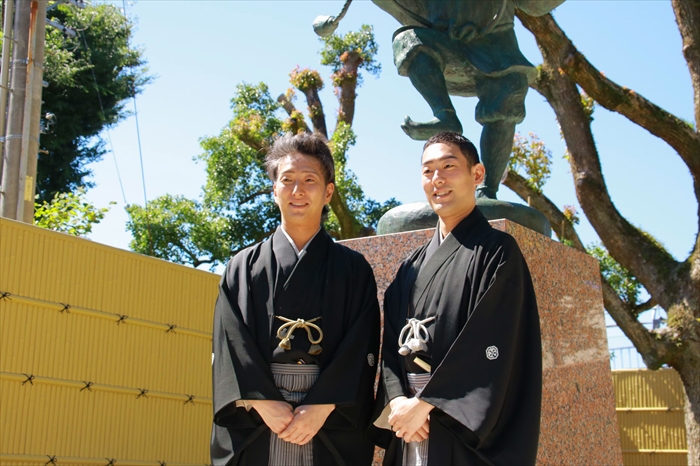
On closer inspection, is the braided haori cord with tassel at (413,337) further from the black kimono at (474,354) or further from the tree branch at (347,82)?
the tree branch at (347,82)

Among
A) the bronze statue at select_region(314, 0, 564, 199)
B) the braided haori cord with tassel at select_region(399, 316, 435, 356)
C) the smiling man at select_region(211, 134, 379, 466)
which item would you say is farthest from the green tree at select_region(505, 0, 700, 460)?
the braided haori cord with tassel at select_region(399, 316, 435, 356)

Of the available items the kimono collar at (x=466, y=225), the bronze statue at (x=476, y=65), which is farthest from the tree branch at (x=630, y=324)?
the kimono collar at (x=466, y=225)

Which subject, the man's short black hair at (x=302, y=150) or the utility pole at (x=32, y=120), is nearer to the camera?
the man's short black hair at (x=302, y=150)

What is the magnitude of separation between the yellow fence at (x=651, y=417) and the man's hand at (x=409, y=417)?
882 cm

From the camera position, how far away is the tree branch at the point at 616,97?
936 centimetres

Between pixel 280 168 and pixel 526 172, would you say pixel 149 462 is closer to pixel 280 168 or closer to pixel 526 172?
pixel 280 168

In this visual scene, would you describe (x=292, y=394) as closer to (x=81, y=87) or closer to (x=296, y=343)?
(x=296, y=343)

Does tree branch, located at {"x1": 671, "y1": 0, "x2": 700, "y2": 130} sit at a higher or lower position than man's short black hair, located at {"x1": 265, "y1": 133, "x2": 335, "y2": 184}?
higher

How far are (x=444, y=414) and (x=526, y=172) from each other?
9609 mm

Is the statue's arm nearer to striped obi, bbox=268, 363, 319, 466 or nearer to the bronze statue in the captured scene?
the bronze statue

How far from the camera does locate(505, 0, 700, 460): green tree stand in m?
8.41

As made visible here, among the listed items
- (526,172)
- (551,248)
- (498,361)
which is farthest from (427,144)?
(526,172)

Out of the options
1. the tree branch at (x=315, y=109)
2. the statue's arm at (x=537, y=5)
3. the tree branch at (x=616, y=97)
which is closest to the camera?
the statue's arm at (x=537, y=5)

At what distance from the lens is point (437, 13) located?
364 cm
